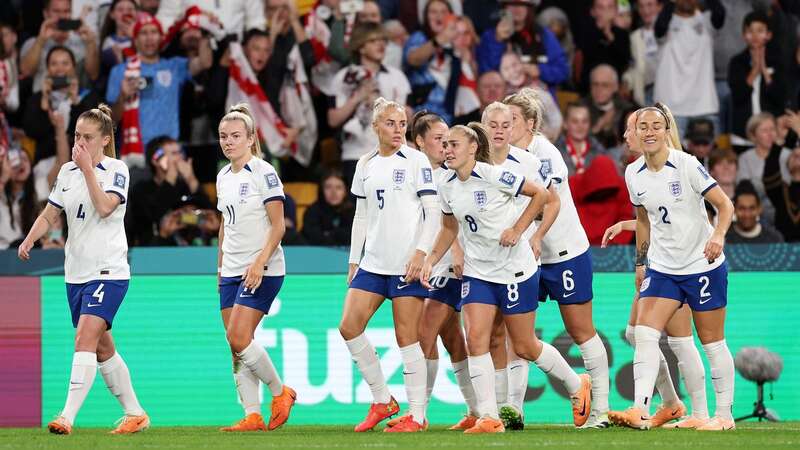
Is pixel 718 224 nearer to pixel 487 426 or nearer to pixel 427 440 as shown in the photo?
pixel 487 426

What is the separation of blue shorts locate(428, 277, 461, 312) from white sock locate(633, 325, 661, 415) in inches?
55.4

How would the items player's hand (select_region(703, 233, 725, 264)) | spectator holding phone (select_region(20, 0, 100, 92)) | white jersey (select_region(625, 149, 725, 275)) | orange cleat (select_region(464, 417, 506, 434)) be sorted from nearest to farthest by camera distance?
player's hand (select_region(703, 233, 725, 264)) < orange cleat (select_region(464, 417, 506, 434)) < white jersey (select_region(625, 149, 725, 275)) < spectator holding phone (select_region(20, 0, 100, 92))

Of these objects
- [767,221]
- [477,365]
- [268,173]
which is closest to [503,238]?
[477,365]

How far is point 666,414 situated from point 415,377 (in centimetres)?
205

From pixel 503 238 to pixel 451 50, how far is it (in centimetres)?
661

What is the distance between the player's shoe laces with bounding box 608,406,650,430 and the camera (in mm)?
9477

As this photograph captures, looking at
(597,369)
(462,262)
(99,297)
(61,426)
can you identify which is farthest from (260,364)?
(597,369)

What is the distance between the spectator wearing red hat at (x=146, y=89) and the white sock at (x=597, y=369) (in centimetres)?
631

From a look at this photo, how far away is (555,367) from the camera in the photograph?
387 inches

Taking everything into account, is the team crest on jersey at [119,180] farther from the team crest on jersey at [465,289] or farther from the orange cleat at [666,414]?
the orange cleat at [666,414]

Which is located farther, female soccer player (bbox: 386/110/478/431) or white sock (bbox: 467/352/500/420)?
female soccer player (bbox: 386/110/478/431)

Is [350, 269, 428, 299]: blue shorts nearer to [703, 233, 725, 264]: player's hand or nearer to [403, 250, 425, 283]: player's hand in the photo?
[403, 250, 425, 283]: player's hand

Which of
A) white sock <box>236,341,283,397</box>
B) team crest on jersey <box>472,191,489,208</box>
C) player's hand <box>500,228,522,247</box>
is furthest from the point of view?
white sock <box>236,341,283,397</box>

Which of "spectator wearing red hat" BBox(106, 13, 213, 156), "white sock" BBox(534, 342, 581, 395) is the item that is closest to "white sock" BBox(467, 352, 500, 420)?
"white sock" BBox(534, 342, 581, 395)
